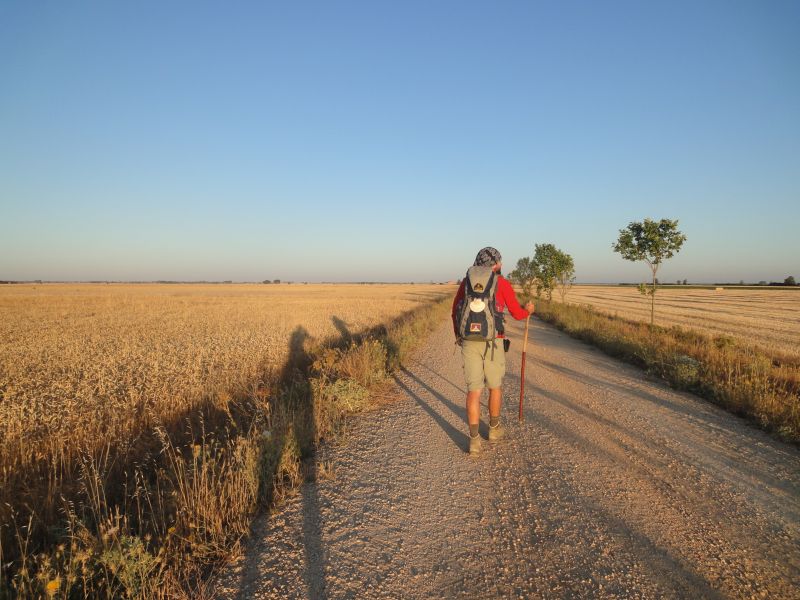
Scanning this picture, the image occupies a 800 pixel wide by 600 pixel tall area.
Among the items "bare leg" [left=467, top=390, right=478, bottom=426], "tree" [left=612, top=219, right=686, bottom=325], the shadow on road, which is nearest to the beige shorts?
"bare leg" [left=467, top=390, right=478, bottom=426]

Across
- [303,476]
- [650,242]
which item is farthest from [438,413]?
[650,242]

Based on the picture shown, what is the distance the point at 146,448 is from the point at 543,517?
4.70 metres

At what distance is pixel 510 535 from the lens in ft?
9.71

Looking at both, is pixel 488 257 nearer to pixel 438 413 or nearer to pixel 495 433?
pixel 495 433

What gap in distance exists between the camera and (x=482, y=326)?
440cm

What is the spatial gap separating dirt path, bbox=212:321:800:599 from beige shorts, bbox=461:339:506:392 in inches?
34.2

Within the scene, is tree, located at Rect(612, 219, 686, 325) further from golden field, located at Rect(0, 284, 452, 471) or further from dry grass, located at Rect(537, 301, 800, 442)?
golden field, located at Rect(0, 284, 452, 471)

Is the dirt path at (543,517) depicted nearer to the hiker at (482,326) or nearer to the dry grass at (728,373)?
the dry grass at (728,373)

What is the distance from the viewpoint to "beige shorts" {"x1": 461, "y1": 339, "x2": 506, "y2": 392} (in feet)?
14.9

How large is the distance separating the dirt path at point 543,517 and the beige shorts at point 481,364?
2.85 feet

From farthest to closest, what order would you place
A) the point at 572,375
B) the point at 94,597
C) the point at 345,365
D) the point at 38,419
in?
1. the point at 572,375
2. the point at 345,365
3. the point at 38,419
4. the point at 94,597

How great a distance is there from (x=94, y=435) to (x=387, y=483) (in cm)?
403

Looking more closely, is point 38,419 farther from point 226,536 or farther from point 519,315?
point 519,315

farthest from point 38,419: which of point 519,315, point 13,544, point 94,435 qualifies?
point 519,315
